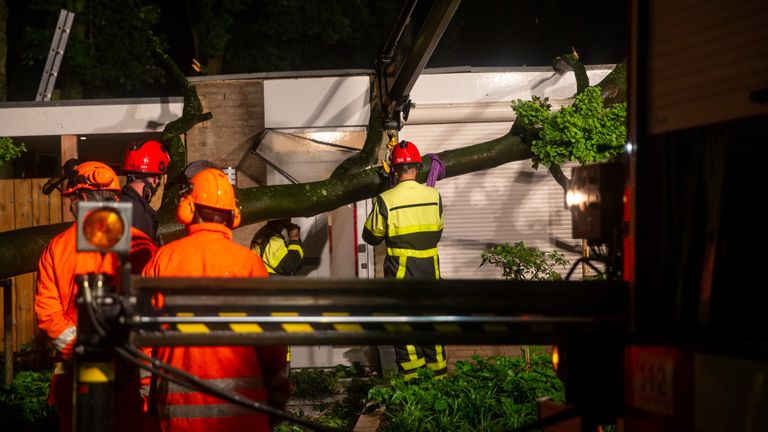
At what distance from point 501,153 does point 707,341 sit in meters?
5.90

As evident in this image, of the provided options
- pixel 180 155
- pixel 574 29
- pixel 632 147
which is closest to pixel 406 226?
pixel 180 155

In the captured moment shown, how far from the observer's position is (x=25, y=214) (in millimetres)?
9977

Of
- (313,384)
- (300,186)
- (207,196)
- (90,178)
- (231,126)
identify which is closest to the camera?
(207,196)

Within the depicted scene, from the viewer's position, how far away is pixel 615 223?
2.87 m

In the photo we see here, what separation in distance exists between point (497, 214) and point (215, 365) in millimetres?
7249

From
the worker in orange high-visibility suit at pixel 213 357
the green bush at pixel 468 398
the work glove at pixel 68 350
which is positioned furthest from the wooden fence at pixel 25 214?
the worker in orange high-visibility suit at pixel 213 357

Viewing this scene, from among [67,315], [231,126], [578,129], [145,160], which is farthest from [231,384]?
[231,126]

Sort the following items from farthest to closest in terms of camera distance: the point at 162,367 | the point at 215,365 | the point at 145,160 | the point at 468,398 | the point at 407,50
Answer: the point at 407,50 → the point at 468,398 → the point at 145,160 → the point at 215,365 → the point at 162,367

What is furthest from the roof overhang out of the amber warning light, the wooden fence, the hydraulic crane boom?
the amber warning light

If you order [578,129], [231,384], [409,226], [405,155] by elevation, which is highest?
[578,129]

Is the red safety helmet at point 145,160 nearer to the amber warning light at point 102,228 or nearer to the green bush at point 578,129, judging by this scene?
the amber warning light at point 102,228

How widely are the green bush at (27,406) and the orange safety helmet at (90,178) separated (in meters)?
2.87

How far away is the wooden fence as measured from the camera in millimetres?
9836

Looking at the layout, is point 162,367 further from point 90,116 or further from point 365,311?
point 90,116
